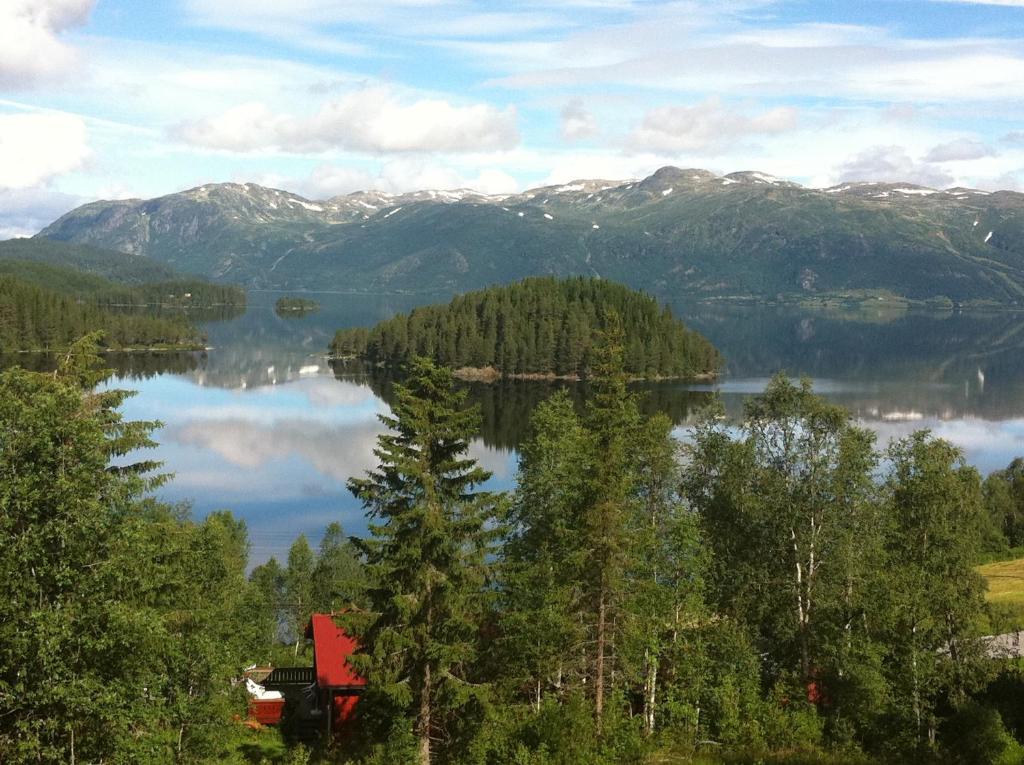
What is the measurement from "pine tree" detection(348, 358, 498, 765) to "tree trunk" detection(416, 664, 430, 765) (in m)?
0.03

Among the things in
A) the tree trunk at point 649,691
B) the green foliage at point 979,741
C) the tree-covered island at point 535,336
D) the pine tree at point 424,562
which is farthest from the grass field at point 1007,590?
the tree-covered island at point 535,336

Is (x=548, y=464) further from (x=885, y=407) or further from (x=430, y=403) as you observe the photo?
(x=885, y=407)

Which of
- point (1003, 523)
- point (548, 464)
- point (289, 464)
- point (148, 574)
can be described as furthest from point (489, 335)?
point (148, 574)

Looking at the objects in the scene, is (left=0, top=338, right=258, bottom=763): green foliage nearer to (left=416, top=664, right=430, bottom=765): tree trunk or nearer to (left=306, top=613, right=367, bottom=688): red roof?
(left=416, top=664, right=430, bottom=765): tree trunk

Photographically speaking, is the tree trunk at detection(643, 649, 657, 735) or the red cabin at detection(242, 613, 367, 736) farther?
the red cabin at detection(242, 613, 367, 736)

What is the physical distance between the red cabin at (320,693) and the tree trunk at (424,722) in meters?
3.95

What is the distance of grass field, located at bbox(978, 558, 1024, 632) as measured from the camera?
36.9 m

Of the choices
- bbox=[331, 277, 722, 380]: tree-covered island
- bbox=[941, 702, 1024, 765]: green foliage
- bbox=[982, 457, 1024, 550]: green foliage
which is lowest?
bbox=[982, 457, 1024, 550]: green foliage

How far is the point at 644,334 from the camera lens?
6791 inches

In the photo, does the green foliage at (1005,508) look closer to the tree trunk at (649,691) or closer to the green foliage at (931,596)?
the green foliage at (931,596)

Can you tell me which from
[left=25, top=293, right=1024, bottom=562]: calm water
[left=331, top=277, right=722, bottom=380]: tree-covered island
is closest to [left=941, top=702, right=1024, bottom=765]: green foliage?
[left=25, top=293, right=1024, bottom=562]: calm water

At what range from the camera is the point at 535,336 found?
17488 centimetres

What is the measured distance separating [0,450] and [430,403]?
400 inches

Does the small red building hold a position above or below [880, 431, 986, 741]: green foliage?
below
